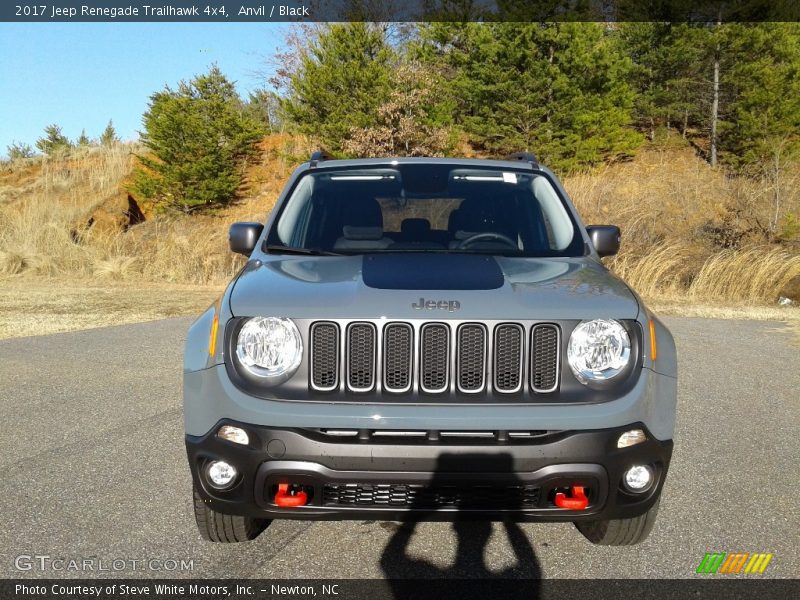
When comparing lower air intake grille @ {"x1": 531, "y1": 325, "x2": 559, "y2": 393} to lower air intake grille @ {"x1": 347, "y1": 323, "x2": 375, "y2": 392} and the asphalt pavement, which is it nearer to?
lower air intake grille @ {"x1": 347, "y1": 323, "x2": 375, "y2": 392}

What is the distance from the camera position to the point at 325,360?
111 inches

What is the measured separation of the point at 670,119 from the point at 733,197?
742 inches

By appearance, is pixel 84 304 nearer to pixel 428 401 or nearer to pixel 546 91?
pixel 428 401

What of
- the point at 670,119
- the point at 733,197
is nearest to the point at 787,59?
the point at 670,119

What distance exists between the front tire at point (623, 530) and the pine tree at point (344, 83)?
1168 inches

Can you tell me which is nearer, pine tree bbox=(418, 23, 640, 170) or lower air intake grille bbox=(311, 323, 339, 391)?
lower air intake grille bbox=(311, 323, 339, 391)

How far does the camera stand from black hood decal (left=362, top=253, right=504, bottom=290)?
119 inches

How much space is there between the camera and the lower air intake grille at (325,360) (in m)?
2.82

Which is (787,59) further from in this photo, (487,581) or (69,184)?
(487,581)

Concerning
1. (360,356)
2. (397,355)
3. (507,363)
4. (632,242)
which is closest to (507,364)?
(507,363)

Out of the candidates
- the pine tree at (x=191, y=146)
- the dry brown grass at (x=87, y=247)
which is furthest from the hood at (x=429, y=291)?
the pine tree at (x=191, y=146)

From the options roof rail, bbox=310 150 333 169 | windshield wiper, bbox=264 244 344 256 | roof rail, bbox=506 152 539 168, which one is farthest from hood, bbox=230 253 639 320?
roof rail, bbox=506 152 539 168

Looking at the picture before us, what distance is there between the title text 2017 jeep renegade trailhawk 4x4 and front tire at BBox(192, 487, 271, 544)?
0.01m

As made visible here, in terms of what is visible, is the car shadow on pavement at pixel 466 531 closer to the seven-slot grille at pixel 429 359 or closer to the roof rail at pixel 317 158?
the seven-slot grille at pixel 429 359
